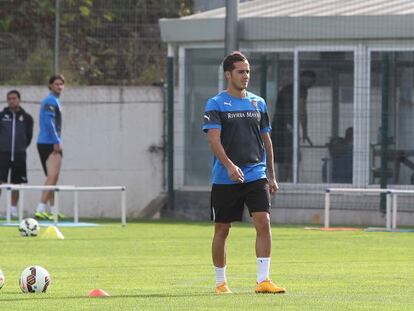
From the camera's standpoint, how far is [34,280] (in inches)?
459

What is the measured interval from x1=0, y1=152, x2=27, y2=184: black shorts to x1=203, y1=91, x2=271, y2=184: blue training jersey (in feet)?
45.2

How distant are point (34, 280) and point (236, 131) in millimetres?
2135

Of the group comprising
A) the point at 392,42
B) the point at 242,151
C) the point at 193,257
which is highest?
the point at 392,42

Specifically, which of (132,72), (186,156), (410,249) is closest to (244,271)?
(410,249)

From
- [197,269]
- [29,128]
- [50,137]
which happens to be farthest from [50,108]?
[197,269]

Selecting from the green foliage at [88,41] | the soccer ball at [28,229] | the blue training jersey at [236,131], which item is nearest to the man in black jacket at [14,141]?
the green foliage at [88,41]

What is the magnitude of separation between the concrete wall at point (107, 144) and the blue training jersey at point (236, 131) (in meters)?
14.9

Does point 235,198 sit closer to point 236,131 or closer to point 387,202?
point 236,131

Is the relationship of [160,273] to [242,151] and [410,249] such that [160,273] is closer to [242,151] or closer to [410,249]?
[242,151]

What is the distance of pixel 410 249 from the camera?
17578 millimetres

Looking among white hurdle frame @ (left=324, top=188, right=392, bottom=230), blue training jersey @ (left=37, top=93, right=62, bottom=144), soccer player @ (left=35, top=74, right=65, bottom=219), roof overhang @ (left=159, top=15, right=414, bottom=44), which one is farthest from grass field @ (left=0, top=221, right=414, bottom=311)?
roof overhang @ (left=159, top=15, right=414, bottom=44)

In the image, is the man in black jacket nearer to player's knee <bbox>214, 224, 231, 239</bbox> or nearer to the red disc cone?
player's knee <bbox>214, 224, 231, 239</bbox>

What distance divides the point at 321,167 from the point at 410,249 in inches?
301

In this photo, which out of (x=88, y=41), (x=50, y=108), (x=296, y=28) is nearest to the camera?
(x=50, y=108)
